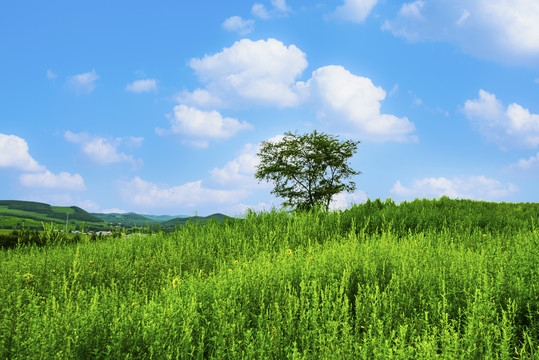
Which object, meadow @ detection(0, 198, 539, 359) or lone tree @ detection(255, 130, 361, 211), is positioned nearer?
meadow @ detection(0, 198, 539, 359)

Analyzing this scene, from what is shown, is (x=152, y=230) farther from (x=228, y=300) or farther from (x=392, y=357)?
(x=392, y=357)

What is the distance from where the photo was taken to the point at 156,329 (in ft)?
10.6

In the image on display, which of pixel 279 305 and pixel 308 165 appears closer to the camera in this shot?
pixel 279 305

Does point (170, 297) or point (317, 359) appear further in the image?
point (170, 297)

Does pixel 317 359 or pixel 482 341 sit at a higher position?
pixel 482 341

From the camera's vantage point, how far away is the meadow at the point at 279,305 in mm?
3107

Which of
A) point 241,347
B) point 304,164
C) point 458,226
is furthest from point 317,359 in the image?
point 304,164

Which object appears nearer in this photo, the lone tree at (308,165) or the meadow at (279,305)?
the meadow at (279,305)

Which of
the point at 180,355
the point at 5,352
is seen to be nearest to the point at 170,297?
the point at 180,355

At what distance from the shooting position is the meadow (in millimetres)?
3107

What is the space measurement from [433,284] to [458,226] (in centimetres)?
603

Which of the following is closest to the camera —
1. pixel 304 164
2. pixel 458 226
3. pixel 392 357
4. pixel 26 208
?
pixel 392 357

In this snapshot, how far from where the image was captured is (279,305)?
408cm

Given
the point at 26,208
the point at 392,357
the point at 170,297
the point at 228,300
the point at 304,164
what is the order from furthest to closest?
the point at 26,208 < the point at 304,164 < the point at 170,297 < the point at 228,300 < the point at 392,357
